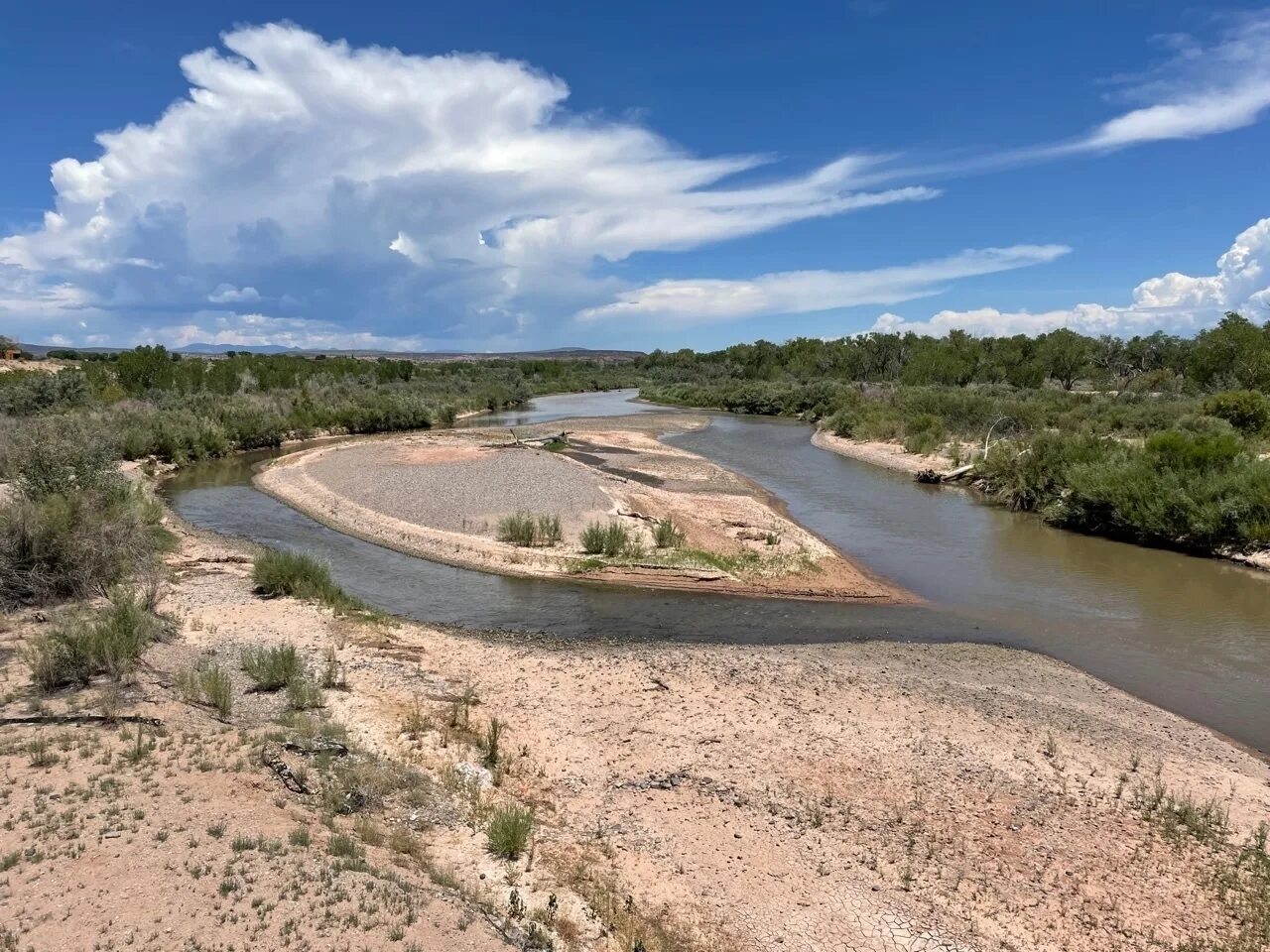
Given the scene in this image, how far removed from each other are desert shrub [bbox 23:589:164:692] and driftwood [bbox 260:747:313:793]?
2819 mm

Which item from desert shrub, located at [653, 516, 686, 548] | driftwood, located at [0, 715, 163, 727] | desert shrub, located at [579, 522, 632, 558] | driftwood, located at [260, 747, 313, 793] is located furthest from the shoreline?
driftwood, located at [0, 715, 163, 727]

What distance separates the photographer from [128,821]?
20.2 feet

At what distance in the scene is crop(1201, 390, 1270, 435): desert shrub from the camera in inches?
1341

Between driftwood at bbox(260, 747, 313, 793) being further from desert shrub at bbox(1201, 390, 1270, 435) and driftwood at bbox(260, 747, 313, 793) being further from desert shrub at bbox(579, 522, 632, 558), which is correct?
desert shrub at bbox(1201, 390, 1270, 435)

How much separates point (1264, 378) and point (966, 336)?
1892 inches

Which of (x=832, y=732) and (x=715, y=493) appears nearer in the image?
(x=832, y=732)

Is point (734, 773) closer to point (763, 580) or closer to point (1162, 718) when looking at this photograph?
point (1162, 718)

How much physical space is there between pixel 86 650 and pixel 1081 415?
47121 mm

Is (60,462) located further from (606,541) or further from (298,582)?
(606,541)

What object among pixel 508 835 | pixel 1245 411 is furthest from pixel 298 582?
pixel 1245 411

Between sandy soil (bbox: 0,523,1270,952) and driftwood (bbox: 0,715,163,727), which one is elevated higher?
driftwood (bbox: 0,715,163,727)

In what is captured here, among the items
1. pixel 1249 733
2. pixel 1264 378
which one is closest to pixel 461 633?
pixel 1249 733

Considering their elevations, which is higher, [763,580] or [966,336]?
[966,336]

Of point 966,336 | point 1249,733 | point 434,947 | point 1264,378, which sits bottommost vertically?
point 1249,733
